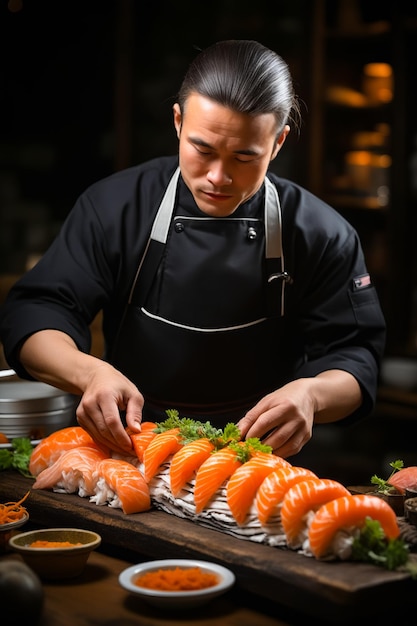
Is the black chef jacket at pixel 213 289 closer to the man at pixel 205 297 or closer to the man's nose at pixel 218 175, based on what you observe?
the man at pixel 205 297

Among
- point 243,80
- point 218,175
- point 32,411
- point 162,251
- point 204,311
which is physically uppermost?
point 243,80

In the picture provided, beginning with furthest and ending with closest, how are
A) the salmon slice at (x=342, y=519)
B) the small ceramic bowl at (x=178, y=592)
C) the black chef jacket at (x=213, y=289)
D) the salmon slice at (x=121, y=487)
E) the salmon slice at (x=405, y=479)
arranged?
the black chef jacket at (x=213, y=289) < the salmon slice at (x=405, y=479) < the salmon slice at (x=121, y=487) < the salmon slice at (x=342, y=519) < the small ceramic bowl at (x=178, y=592)

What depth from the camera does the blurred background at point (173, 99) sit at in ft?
17.0

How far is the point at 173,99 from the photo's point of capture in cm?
538

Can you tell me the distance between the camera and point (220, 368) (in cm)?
295

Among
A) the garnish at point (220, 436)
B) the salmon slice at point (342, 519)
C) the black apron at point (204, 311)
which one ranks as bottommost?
the salmon slice at point (342, 519)

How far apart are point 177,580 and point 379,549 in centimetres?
41

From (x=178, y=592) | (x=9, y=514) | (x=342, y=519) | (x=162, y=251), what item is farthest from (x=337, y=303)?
(x=178, y=592)

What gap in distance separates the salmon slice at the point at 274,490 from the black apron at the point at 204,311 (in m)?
0.91

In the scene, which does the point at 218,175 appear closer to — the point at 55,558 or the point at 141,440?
the point at 141,440

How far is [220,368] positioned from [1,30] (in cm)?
313

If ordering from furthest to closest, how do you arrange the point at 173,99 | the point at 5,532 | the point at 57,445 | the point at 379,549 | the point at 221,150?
the point at 173,99, the point at 57,445, the point at 221,150, the point at 5,532, the point at 379,549

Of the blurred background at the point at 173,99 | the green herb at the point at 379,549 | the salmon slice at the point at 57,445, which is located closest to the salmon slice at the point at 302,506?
the green herb at the point at 379,549

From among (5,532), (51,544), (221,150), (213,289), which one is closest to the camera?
(51,544)
